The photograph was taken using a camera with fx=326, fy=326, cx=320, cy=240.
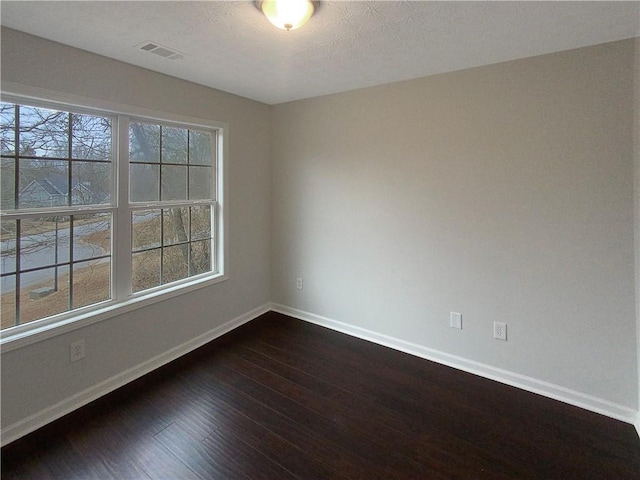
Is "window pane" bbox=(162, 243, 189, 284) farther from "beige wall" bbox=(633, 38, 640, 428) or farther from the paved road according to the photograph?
"beige wall" bbox=(633, 38, 640, 428)

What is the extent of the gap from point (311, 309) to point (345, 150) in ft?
5.75

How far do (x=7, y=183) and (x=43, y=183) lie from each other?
18 cm

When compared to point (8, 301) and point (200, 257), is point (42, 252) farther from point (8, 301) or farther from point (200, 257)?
point (200, 257)

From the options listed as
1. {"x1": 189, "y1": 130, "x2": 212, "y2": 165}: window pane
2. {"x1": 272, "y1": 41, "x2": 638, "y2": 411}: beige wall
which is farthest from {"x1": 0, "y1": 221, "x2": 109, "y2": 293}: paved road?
{"x1": 272, "y1": 41, "x2": 638, "y2": 411}: beige wall

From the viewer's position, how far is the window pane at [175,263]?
9.48 ft

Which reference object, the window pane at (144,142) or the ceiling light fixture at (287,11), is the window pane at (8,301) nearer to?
the window pane at (144,142)

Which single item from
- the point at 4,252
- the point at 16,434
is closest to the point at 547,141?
the point at 4,252

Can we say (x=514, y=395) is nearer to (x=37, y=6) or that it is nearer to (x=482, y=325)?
(x=482, y=325)

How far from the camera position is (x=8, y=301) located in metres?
2.00

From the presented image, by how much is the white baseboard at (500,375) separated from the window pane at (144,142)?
2.25 meters

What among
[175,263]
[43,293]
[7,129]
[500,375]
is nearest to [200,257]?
[175,263]

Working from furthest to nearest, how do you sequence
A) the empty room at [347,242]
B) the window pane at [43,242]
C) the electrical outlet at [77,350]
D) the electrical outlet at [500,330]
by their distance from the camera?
the electrical outlet at [500,330]
the electrical outlet at [77,350]
the window pane at [43,242]
the empty room at [347,242]

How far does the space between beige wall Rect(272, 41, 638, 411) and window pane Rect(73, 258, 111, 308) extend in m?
1.90

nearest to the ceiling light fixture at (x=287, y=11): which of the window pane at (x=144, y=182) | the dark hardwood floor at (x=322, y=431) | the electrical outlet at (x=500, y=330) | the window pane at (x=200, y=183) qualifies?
the window pane at (x=144, y=182)
